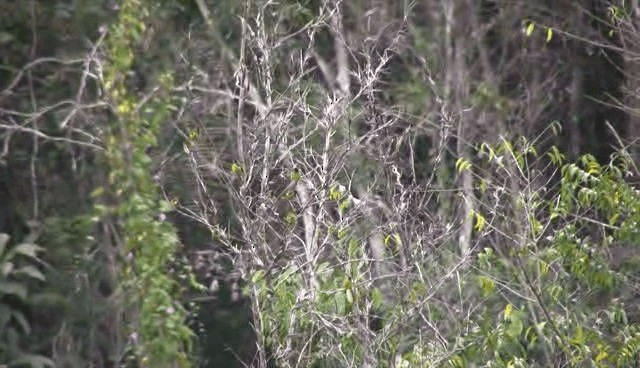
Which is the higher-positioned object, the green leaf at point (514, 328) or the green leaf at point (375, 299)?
the green leaf at point (375, 299)

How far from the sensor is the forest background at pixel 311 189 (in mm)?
4746

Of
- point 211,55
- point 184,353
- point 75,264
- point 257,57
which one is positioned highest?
point 257,57

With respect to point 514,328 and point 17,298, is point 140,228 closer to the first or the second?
point 17,298

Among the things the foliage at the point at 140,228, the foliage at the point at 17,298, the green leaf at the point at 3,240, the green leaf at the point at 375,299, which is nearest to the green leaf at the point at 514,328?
the green leaf at the point at 375,299

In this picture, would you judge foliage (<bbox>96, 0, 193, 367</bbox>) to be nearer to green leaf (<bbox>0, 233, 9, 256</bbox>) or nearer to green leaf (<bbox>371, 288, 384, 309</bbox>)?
green leaf (<bbox>0, 233, 9, 256</bbox>)

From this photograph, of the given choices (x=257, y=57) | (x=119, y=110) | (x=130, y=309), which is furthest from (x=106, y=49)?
(x=257, y=57)

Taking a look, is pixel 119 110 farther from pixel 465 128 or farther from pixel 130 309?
pixel 465 128

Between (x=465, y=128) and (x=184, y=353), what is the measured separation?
267cm

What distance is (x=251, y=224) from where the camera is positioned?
185 inches

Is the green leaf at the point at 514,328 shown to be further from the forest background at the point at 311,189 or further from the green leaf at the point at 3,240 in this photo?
the green leaf at the point at 3,240

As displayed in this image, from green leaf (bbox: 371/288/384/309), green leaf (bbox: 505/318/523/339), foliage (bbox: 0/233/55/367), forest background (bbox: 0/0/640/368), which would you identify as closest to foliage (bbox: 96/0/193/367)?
forest background (bbox: 0/0/640/368)

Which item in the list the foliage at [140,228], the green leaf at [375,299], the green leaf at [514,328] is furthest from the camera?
the foliage at [140,228]

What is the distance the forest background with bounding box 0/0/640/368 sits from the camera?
4.75 m

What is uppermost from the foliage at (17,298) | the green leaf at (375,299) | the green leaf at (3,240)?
the green leaf at (375,299)
